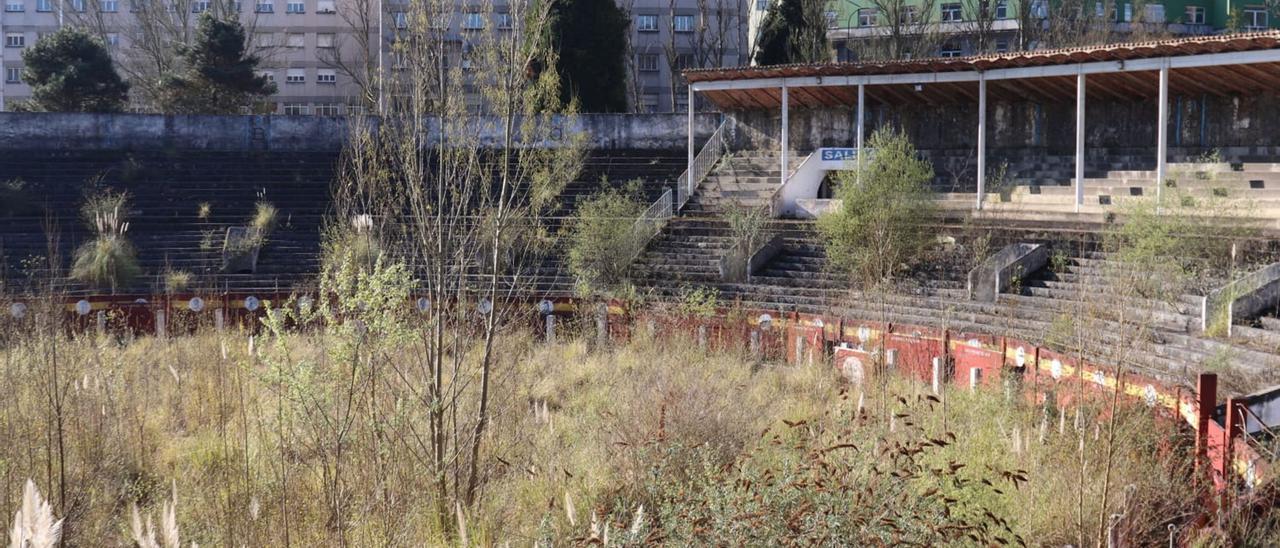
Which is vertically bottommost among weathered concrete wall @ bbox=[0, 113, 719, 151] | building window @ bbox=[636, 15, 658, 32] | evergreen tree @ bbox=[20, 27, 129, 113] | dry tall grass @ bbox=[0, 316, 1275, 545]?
dry tall grass @ bbox=[0, 316, 1275, 545]

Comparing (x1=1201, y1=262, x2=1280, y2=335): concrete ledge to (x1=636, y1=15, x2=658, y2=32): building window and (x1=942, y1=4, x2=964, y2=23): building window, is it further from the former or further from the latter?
(x1=636, y1=15, x2=658, y2=32): building window

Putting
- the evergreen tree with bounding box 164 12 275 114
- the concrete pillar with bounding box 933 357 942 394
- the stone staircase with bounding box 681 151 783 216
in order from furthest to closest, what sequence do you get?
the evergreen tree with bounding box 164 12 275 114
the stone staircase with bounding box 681 151 783 216
the concrete pillar with bounding box 933 357 942 394

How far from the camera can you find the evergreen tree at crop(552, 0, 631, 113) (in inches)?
1380

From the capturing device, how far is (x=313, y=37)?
5488 centimetres

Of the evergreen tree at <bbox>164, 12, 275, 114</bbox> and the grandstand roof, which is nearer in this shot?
the grandstand roof

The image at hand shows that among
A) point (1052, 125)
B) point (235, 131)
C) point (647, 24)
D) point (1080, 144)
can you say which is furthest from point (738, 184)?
point (647, 24)

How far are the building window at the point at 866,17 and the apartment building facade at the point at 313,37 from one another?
6.15m

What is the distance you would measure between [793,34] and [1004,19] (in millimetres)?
13072

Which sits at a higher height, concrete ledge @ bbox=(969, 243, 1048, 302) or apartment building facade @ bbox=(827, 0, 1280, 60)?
apartment building facade @ bbox=(827, 0, 1280, 60)

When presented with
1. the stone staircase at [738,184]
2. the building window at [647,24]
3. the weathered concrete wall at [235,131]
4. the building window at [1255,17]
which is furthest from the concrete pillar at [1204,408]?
the building window at [647,24]

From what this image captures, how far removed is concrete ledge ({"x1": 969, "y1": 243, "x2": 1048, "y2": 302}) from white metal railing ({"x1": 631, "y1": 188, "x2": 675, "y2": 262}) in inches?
289

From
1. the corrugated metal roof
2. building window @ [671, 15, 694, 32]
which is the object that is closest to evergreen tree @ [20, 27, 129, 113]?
the corrugated metal roof

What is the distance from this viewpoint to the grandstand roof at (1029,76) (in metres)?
21.3

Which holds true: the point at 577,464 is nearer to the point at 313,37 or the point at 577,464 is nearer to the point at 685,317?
the point at 685,317
